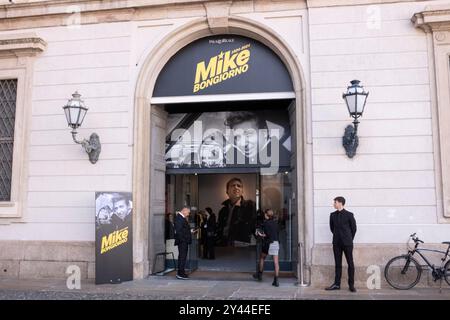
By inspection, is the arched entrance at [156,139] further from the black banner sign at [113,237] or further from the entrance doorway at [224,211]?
the entrance doorway at [224,211]

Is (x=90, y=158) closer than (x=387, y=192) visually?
No

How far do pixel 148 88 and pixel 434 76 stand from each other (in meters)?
6.17

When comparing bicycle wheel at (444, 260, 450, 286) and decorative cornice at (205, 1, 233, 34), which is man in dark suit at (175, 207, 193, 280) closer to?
decorative cornice at (205, 1, 233, 34)

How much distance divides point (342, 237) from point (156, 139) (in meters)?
5.02

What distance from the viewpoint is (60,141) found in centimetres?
1052

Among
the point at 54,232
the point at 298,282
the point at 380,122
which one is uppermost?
the point at 380,122

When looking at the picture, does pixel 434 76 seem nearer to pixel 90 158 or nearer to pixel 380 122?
pixel 380 122

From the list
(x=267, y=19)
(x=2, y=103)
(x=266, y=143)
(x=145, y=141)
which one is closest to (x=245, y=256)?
(x=266, y=143)

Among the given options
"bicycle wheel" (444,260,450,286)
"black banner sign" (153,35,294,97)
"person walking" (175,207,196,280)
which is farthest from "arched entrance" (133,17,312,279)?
"bicycle wheel" (444,260,450,286)

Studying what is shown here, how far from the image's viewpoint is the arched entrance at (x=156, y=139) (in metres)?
9.64

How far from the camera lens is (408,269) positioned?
8.87m

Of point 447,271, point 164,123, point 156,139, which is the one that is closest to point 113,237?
point 156,139

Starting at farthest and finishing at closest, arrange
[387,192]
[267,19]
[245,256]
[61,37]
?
[245,256], [61,37], [267,19], [387,192]

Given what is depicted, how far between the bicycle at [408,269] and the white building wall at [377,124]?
36cm
